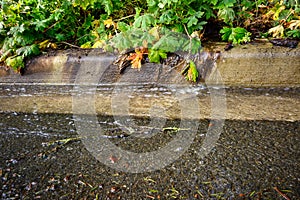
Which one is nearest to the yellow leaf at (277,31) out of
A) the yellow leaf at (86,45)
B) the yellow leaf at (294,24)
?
the yellow leaf at (294,24)

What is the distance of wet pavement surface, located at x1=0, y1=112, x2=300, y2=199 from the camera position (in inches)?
48.5

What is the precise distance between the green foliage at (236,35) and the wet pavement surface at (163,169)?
2.45ft

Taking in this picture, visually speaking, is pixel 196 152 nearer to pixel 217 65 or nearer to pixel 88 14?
pixel 217 65

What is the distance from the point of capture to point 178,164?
4.65 feet

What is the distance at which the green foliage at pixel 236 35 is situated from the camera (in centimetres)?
208

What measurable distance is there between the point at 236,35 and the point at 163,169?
4.49 feet

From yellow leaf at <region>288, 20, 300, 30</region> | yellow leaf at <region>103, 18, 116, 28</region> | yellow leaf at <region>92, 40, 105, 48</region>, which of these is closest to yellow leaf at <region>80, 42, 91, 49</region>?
yellow leaf at <region>92, 40, 105, 48</region>

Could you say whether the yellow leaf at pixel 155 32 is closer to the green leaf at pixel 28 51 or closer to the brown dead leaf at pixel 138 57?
the brown dead leaf at pixel 138 57

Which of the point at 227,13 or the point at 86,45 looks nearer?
the point at 227,13

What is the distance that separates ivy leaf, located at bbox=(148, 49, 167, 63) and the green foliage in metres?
0.56

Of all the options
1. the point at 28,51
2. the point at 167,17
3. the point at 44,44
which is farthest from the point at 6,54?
the point at 167,17

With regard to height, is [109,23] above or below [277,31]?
above

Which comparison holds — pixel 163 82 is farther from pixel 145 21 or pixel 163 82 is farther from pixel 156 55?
pixel 145 21

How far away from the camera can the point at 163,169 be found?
1.39 meters
